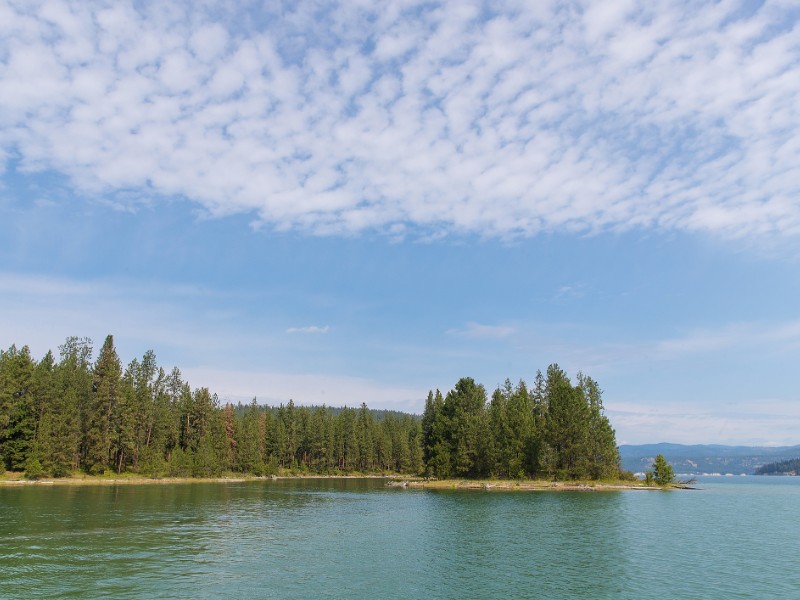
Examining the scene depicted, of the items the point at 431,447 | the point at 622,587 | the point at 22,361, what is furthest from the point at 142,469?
the point at 622,587

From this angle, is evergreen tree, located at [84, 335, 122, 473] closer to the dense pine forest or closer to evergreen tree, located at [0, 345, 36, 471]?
the dense pine forest

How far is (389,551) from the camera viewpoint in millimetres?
47094

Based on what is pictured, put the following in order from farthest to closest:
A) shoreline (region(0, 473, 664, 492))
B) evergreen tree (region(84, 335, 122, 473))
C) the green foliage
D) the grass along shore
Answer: the green foliage, evergreen tree (region(84, 335, 122, 473)), the grass along shore, shoreline (region(0, 473, 664, 492))

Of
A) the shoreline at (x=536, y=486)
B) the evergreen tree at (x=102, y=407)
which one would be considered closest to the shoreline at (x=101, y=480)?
the evergreen tree at (x=102, y=407)

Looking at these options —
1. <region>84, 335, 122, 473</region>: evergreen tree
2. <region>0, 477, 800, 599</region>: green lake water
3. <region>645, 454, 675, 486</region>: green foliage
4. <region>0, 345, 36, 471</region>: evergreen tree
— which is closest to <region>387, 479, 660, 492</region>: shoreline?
<region>645, 454, 675, 486</region>: green foliage

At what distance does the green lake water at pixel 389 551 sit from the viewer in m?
34.1

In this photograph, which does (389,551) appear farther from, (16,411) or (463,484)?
(16,411)

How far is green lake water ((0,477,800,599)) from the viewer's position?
34.1 m

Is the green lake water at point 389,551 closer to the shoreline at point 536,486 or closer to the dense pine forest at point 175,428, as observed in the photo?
the shoreline at point 536,486

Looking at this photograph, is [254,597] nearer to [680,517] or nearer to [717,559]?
[717,559]

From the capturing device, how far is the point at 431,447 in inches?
5694

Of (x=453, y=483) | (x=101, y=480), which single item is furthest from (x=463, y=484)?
(x=101, y=480)

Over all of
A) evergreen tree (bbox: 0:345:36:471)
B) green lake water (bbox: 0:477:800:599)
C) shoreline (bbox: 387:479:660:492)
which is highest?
evergreen tree (bbox: 0:345:36:471)

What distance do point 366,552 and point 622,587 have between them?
20729 millimetres
